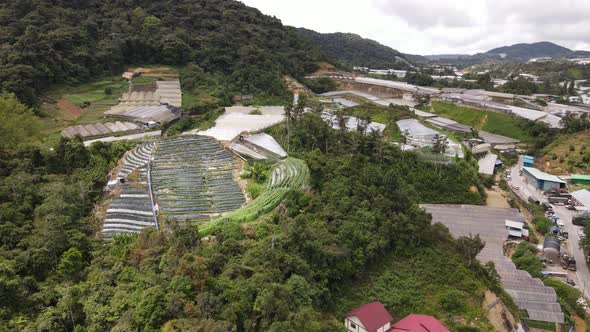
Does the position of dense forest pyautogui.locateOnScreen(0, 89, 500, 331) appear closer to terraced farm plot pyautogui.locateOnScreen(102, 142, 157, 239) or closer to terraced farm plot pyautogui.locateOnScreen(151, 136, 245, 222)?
terraced farm plot pyautogui.locateOnScreen(102, 142, 157, 239)

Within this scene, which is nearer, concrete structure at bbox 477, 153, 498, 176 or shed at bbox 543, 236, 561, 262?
shed at bbox 543, 236, 561, 262

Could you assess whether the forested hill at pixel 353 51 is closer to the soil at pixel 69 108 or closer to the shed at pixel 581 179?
the shed at pixel 581 179

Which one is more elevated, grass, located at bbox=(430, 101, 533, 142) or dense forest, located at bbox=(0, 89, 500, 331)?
grass, located at bbox=(430, 101, 533, 142)

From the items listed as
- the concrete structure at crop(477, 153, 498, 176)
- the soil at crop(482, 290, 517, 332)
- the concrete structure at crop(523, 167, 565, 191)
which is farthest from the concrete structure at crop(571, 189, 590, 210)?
the soil at crop(482, 290, 517, 332)

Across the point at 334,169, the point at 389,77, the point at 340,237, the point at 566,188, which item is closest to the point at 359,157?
the point at 334,169

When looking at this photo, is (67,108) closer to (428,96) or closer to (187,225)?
(187,225)

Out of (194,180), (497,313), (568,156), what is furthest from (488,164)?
(194,180)

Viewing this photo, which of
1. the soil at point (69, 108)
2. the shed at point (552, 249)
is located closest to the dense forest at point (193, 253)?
the soil at point (69, 108)
